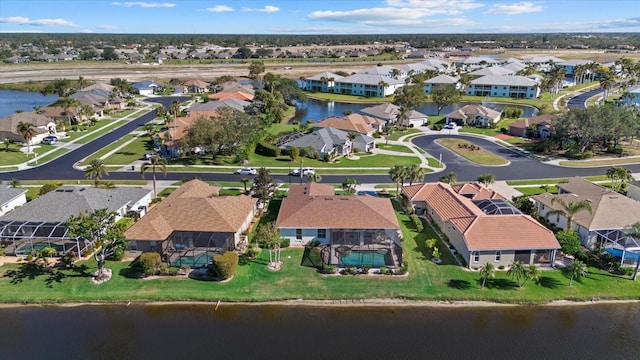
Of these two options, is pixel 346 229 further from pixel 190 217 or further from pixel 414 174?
pixel 414 174

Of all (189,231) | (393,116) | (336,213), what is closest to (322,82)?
(393,116)

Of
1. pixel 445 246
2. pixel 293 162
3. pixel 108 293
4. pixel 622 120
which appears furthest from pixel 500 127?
pixel 108 293

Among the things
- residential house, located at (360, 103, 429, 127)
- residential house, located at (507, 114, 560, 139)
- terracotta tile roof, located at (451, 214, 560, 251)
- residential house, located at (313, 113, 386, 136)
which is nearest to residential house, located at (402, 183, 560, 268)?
terracotta tile roof, located at (451, 214, 560, 251)

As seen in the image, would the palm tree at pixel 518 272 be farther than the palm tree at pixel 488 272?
No

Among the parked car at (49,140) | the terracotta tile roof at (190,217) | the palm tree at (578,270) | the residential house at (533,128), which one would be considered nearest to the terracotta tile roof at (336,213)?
the terracotta tile roof at (190,217)

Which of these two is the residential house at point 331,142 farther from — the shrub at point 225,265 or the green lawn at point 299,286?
the shrub at point 225,265

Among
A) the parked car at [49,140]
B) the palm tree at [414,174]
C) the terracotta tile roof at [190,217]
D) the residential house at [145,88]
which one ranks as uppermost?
the residential house at [145,88]

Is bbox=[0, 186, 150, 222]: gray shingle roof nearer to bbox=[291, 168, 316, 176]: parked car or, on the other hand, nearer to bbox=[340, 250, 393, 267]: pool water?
bbox=[291, 168, 316, 176]: parked car
